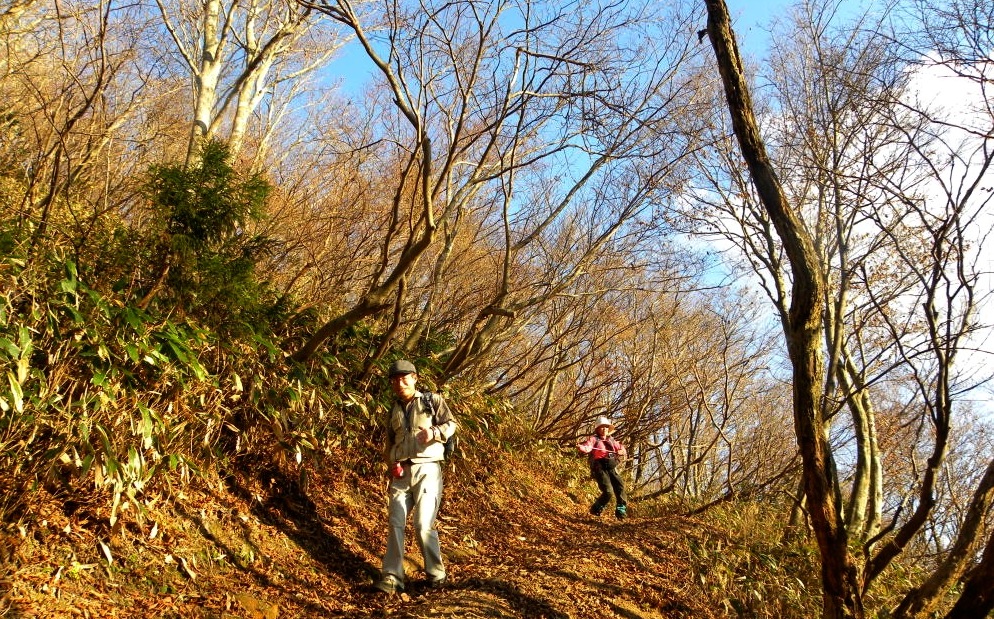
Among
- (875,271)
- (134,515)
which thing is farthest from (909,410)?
(134,515)

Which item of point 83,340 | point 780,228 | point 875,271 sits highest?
point 875,271

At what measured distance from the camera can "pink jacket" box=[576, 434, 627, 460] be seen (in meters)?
9.22

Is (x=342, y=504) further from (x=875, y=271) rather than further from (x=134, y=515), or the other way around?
(x=875, y=271)

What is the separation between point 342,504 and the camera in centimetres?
575

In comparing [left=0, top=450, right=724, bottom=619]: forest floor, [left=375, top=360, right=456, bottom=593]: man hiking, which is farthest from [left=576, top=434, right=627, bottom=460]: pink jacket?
[left=375, top=360, right=456, bottom=593]: man hiking

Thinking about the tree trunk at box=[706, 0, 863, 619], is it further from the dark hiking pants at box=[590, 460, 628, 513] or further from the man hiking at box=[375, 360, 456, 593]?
the dark hiking pants at box=[590, 460, 628, 513]

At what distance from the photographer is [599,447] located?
9359 millimetres

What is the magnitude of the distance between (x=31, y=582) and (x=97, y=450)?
83 centimetres

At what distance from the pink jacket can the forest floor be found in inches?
76.7

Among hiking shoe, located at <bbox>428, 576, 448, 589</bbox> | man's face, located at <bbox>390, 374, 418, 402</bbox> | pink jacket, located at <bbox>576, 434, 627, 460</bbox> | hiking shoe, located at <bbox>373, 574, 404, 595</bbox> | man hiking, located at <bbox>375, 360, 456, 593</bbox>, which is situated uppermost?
pink jacket, located at <bbox>576, 434, 627, 460</bbox>

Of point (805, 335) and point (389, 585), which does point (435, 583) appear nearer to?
point (389, 585)

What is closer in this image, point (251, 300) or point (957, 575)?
point (957, 575)

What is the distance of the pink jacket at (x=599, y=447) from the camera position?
363 inches

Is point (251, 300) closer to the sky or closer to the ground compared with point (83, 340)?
closer to the sky
